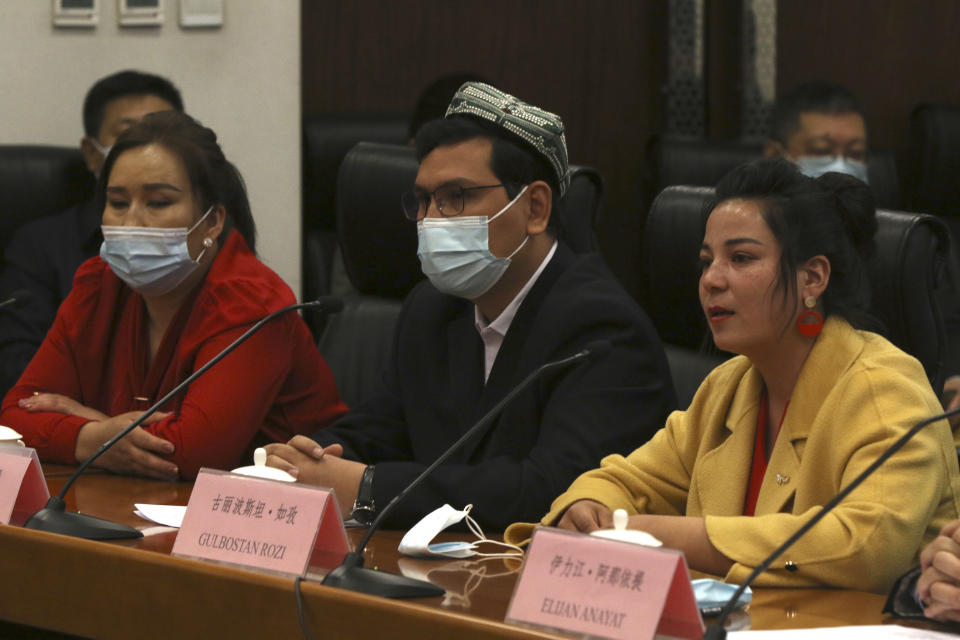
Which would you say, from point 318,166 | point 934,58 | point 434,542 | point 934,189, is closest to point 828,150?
→ point 934,189

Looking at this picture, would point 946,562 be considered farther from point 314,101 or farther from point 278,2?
point 314,101

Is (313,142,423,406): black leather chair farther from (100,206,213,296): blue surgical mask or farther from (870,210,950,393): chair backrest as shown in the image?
(870,210,950,393): chair backrest

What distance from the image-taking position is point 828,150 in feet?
13.2

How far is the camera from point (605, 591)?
4.32 feet

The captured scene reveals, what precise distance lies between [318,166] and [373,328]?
1.26 meters

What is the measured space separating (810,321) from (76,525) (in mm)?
978

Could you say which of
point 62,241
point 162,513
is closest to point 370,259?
point 62,241

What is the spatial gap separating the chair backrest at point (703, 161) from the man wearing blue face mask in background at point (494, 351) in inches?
78.0

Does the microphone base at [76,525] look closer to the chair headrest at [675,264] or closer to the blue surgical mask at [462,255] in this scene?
the blue surgical mask at [462,255]

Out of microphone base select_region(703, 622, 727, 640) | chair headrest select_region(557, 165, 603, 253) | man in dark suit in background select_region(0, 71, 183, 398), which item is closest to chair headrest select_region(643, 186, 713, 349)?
chair headrest select_region(557, 165, 603, 253)

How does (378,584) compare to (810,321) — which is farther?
(810,321)

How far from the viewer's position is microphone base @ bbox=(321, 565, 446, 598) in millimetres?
1456

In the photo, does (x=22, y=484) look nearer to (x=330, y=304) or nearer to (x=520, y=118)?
(x=330, y=304)

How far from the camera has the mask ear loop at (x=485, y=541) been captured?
5.74ft
